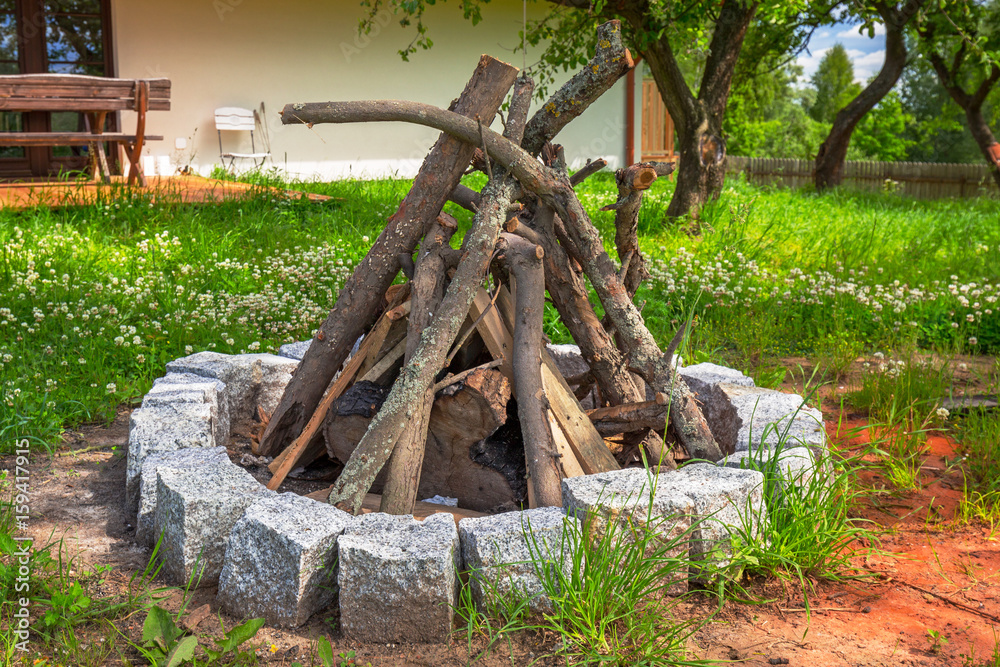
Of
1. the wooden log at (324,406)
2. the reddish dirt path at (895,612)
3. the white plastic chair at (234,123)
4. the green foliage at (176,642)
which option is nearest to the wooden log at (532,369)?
the wooden log at (324,406)

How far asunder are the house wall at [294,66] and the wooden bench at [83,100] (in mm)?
2628

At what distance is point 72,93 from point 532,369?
635 cm

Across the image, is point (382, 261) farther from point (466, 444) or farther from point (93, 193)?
point (93, 193)

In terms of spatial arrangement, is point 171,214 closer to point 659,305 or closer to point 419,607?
point 659,305

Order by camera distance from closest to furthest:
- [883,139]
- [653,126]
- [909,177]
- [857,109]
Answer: [857,109] → [653,126] → [909,177] → [883,139]

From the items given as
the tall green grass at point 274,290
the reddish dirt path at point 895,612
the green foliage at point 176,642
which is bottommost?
the reddish dirt path at point 895,612

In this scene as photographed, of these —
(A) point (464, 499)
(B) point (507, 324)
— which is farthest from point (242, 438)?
(B) point (507, 324)

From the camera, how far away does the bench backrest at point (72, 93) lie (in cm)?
649

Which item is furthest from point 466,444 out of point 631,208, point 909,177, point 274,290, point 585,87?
point 909,177

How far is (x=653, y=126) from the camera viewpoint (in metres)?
15.2

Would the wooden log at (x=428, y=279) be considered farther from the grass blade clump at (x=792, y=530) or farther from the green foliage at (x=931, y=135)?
the green foliage at (x=931, y=135)

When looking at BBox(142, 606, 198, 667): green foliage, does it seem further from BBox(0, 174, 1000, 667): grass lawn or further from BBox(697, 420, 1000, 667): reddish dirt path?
BBox(697, 420, 1000, 667): reddish dirt path

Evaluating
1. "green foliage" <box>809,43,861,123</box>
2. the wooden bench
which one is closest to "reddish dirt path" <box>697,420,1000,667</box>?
the wooden bench

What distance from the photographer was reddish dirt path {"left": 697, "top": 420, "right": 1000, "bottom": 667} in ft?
6.33
